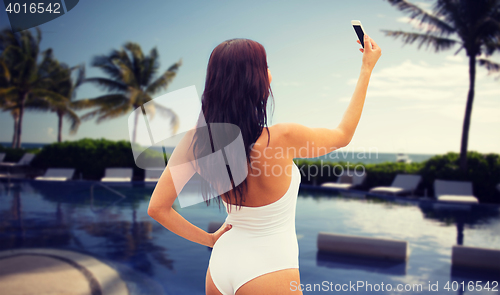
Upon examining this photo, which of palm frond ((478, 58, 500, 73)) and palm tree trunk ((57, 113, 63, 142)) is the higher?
palm frond ((478, 58, 500, 73))

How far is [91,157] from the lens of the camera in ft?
60.8

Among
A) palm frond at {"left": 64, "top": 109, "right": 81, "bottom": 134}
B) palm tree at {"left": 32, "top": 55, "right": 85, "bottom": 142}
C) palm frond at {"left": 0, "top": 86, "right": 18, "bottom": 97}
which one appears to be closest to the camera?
palm frond at {"left": 0, "top": 86, "right": 18, "bottom": 97}

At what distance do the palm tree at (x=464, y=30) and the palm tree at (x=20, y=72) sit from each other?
895 inches

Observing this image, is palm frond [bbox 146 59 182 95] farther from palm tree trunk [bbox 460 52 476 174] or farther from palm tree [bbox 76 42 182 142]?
palm tree trunk [bbox 460 52 476 174]

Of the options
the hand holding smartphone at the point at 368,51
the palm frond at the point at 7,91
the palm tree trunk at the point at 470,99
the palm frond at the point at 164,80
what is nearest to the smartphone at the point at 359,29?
the hand holding smartphone at the point at 368,51

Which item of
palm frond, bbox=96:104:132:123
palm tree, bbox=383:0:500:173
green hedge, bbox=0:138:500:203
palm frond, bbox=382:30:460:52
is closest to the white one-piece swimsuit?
green hedge, bbox=0:138:500:203

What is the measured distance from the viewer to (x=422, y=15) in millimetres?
14484

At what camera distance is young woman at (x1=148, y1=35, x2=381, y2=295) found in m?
1.04

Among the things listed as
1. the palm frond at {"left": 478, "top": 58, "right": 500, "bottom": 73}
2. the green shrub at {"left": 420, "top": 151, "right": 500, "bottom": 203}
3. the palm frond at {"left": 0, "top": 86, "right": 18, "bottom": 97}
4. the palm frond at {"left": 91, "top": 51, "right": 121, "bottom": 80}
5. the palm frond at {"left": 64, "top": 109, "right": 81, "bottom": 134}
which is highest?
the palm frond at {"left": 91, "top": 51, "right": 121, "bottom": 80}

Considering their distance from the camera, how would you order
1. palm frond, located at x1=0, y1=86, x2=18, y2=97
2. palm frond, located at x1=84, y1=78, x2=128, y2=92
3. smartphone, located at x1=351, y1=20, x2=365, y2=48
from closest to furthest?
smartphone, located at x1=351, y1=20, x2=365, y2=48, palm frond, located at x1=84, y1=78, x2=128, y2=92, palm frond, located at x1=0, y1=86, x2=18, y2=97

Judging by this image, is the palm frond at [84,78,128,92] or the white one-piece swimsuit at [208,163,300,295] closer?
the white one-piece swimsuit at [208,163,300,295]

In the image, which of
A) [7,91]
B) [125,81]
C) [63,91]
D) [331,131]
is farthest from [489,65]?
[63,91]

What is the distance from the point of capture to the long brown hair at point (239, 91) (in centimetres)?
104

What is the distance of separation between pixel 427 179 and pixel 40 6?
14614 millimetres
